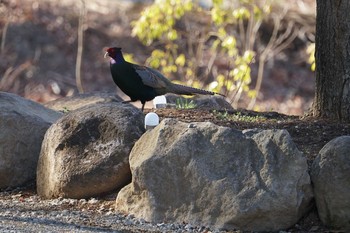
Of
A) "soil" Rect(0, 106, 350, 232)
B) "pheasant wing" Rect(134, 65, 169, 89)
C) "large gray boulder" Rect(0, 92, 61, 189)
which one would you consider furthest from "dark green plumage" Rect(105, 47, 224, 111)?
"large gray boulder" Rect(0, 92, 61, 189)

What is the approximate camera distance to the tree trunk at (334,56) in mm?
8836

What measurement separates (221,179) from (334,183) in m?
0.91

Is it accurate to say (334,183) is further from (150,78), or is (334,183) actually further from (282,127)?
(150,78)

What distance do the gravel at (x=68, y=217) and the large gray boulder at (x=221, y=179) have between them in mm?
161

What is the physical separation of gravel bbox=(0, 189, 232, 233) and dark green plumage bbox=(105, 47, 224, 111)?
6.15 ft

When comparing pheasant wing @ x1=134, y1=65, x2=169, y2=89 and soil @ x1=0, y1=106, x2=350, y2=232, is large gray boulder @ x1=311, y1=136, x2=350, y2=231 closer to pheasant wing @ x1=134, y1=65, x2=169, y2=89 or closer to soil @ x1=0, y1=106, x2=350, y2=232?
soil @ x1=0, y1=106, x2=350, y2=232

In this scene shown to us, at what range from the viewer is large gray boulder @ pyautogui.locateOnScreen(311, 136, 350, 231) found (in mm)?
7258

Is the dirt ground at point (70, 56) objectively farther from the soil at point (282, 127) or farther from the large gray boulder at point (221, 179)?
the large gray boulder at point (221, 179)

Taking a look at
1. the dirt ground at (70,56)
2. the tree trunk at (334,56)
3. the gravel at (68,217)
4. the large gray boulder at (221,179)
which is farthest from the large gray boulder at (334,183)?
the dirt ground at (70,56)

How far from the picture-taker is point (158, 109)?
404 inches

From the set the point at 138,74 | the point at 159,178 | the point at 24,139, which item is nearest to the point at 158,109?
the point at 138,74

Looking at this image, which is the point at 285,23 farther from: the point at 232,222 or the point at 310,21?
the point at 232,222

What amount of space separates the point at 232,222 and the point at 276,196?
A: 16.3 inches

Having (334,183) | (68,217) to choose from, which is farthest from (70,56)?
(334,183)
